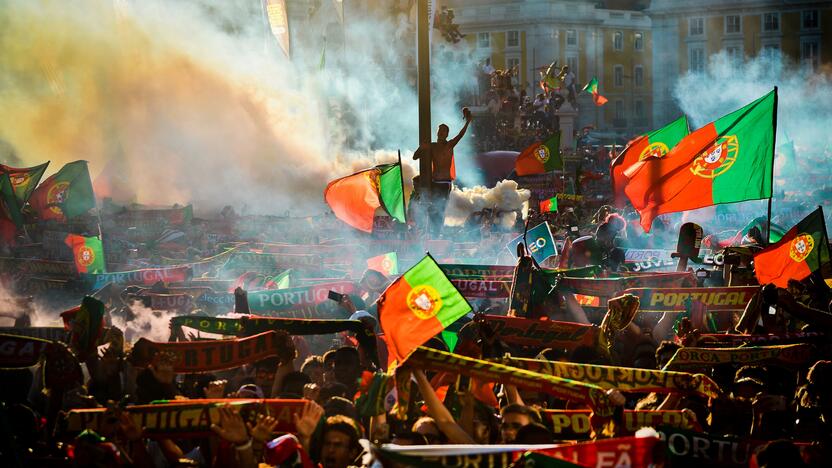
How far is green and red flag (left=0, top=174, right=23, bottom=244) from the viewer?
1362cm

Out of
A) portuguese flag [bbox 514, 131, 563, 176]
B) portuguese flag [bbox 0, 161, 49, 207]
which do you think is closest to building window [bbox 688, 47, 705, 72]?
portuguese flag [bbox 514, 131, 563, 176]

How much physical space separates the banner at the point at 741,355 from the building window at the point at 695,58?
253ft

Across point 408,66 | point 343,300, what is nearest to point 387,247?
point 343,300

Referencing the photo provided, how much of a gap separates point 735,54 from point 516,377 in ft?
266

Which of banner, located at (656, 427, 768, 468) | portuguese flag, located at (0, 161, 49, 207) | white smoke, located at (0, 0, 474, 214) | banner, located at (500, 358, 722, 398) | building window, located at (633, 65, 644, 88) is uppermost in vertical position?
building window, located at (633, 65, 644, 88)

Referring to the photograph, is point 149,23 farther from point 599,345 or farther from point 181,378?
point 599,345

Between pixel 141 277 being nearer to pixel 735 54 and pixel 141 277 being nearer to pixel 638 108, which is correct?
pixel 735 54

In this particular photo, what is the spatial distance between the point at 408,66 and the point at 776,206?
37.6 m

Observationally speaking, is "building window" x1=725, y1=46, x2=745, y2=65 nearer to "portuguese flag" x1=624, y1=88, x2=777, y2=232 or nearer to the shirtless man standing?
the shirtless man standing

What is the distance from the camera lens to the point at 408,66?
61.9 meters

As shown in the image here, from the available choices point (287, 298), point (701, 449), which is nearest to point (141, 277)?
point (287, 298)

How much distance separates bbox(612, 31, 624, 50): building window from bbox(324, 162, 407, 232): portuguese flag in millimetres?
74689

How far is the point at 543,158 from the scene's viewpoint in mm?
25781

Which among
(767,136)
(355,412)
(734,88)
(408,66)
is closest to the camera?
(355,412)
